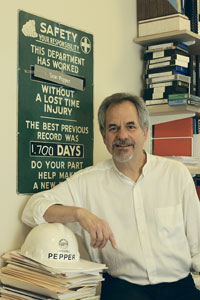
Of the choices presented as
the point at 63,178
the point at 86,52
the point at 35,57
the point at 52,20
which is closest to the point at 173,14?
the point at 86,52

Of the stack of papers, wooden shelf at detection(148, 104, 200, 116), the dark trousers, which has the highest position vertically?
wooden shelf at detection(148, 104, 200, 116)

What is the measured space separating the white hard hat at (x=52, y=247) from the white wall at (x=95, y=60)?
0.19 meters

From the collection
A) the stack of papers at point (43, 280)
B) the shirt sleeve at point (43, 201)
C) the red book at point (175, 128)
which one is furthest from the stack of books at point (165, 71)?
the stack of papers at point (43, 280)

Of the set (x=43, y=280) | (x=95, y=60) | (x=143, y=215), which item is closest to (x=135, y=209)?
(x=143, y=215)

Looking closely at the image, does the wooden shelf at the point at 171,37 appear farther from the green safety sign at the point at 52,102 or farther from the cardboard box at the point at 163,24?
the green safety sign at the point at 52,102

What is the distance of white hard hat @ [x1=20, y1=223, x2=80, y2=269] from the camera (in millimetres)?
1781

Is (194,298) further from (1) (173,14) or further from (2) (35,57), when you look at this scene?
(1) (173,14)

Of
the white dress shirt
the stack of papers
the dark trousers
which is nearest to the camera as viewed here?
the stack of papers

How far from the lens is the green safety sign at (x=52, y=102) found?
2062mm

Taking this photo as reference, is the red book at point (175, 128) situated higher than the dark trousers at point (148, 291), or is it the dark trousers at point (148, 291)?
the red book at point (175, 128)

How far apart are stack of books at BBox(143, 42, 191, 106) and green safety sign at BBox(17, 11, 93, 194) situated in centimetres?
45

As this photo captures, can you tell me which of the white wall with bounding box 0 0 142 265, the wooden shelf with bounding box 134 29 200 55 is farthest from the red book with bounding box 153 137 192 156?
the wooden shelf with bounding box 134 29 200 55

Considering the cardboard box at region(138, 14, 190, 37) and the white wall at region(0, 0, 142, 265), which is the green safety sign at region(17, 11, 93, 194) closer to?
the white wall at region(0, 0, 142, 265)

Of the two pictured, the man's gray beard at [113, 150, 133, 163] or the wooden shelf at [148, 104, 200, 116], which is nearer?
the man's gray beard at [113, 150, 133, 163]
